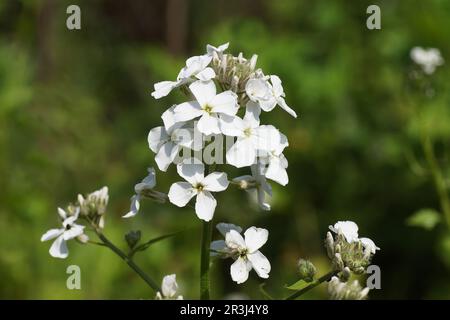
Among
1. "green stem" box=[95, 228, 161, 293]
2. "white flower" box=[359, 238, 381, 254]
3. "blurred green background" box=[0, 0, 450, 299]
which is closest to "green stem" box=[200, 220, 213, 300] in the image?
"green stem" box=[95, 228, 161, 293]

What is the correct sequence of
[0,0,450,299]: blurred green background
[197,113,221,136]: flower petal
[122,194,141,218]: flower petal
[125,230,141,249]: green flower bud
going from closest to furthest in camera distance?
1. [197,113,221,136]: flower petal
2. [122,194,141,218]: flower petal
3. [125,230,141,249]: green flower bud
4. [0,0,450,299]: blurred green background

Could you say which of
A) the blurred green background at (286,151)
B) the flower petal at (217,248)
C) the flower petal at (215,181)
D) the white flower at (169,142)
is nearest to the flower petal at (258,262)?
the flower petal at (217,248)

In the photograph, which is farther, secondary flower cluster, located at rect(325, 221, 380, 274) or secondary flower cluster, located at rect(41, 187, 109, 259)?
secondary flower cluster, located at rect(41, 187, 109, 259)

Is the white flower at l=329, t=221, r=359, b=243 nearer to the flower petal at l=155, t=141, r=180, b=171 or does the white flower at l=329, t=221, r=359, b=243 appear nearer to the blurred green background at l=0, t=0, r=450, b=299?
the flower petal at l=155, t=141, r=180, b=171

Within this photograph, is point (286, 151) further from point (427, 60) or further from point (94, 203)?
point (94, 203)

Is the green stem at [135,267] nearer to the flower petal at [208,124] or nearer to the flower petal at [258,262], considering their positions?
the flower petal at [258,262]
